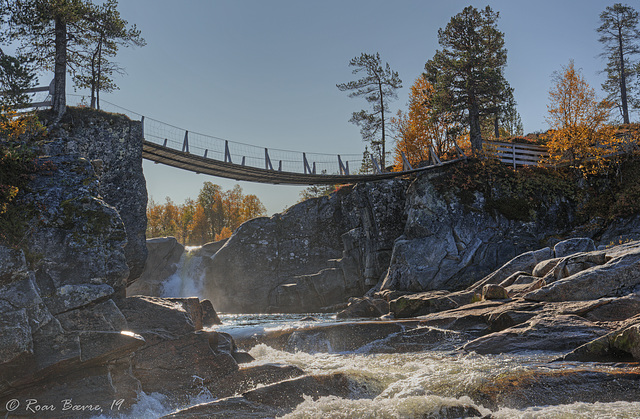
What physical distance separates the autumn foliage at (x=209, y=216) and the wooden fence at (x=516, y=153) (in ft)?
132

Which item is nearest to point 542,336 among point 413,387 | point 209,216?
point 413,387

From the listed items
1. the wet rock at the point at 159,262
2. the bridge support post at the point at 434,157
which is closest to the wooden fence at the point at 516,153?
the bridge support post at the point at 434,157

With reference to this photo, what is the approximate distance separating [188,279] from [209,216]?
96.1ft

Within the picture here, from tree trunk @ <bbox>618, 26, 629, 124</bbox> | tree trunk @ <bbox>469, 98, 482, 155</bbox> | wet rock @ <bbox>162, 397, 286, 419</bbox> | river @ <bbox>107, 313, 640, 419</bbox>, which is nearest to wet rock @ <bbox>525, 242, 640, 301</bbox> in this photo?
river @ <bbox>107, 313, 640, 419</bbox>

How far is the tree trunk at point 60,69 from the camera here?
65.3 ft

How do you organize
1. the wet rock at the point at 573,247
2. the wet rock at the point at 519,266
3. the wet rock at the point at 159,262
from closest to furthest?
the wet rock at the point at 573,247 < the wet rock at the point at 519,266 < the wet rock at the point at 159,262

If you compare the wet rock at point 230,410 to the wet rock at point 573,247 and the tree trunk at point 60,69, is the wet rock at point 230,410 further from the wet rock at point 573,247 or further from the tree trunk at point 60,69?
the tree trunk at point 60,69

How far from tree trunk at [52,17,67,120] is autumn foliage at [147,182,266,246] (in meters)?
41.8

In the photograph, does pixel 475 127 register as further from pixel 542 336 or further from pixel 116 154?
pixel 116 154

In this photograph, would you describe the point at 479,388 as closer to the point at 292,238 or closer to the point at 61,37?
the point at 61,37

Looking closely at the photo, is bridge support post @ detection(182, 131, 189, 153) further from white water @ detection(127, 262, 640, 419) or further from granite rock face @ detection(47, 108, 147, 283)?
white water @ detection(127, 262, 640, 419)

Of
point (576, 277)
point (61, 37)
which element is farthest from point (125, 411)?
point (61, 37)

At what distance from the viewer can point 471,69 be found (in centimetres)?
2797

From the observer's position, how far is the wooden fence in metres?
27.9
